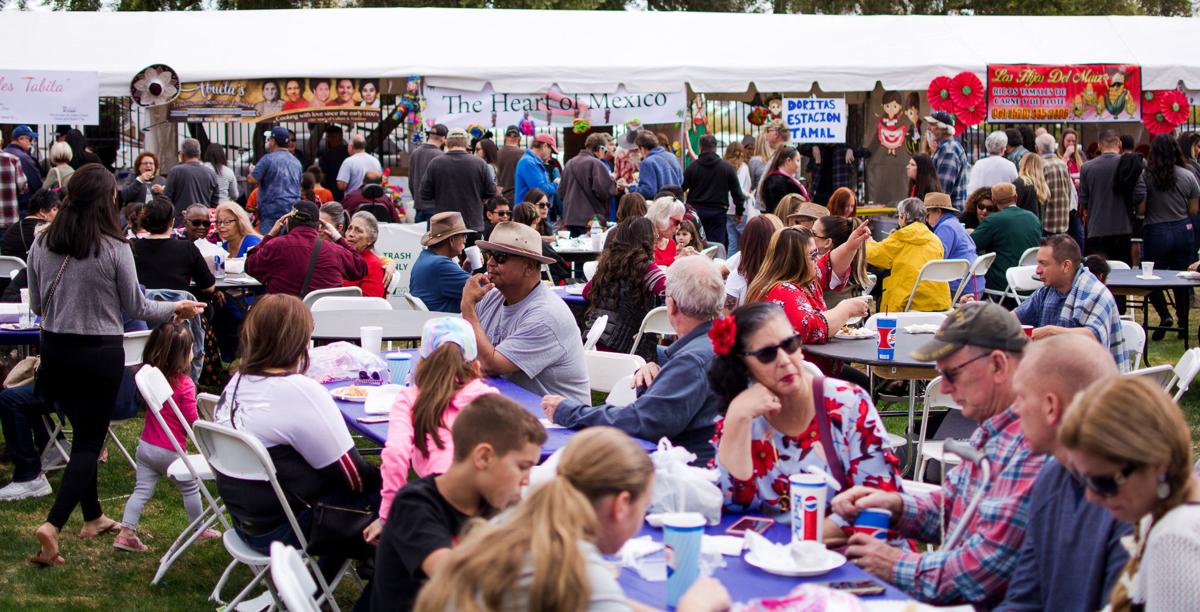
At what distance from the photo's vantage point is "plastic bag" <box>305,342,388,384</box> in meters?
5.39

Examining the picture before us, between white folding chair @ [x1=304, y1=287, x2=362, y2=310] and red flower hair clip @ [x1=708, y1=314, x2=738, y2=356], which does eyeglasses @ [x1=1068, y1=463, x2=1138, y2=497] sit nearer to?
red flower hair clip @ [x1=708, y1=314, x2=738, y2=356]

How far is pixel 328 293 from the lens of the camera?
8031mm

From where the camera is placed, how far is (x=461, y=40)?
15555 mm

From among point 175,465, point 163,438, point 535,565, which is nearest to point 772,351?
point 535,565

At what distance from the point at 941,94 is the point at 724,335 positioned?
12732mm

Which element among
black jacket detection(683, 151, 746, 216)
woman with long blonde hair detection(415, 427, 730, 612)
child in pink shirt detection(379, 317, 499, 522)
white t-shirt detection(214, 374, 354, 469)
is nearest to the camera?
woman with long blonde hair detection(415, 427, 730, 612)

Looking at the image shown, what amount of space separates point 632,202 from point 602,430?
7.40 meters

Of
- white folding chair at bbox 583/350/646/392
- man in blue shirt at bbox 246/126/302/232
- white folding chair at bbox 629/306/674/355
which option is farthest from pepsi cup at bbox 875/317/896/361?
man in blue shirt at bbox 246/126/302/232

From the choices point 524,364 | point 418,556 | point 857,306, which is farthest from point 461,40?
point 418,556

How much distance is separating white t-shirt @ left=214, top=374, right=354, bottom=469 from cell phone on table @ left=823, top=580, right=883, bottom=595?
6.05 ft

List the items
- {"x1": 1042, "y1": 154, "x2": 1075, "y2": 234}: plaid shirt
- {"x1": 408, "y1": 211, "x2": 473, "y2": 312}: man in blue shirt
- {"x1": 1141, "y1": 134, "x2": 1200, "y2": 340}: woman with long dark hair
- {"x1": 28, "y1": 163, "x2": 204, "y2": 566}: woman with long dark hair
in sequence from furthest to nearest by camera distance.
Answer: {"x1": 1042, "y1": 154, "x2": 1075, "y2": 234}: plaid shirt, {"x1": 1141, "y1": 134, "x2": 1200, "y2": 340}: woman with long dark hair, {"x1": 408, "y1": 211, "x2": 473, "y2": 312}: man in blue shirt, {"x1": 28, "y1": 163, "x2": 204, "y2": 566}: woman with long dark hair

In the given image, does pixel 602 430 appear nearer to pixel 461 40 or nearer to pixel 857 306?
pixel 857 306

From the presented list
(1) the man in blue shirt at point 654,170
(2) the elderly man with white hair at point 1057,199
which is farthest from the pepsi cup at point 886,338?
(1) the man in blue shirt at point 654,170

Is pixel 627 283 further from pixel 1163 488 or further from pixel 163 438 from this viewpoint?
pixel 1163 488
